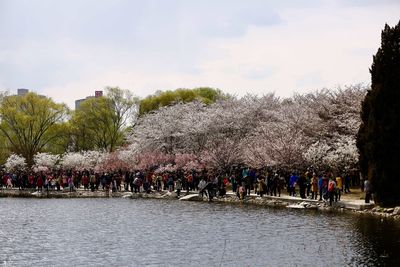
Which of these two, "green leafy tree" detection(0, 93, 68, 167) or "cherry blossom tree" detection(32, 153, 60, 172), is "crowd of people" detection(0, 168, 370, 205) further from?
"green leafy tree" detection(0, 93, 68, 167)

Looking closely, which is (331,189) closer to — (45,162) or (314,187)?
(314,187)

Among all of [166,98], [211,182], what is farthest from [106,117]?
[211,182]

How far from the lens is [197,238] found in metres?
21.1

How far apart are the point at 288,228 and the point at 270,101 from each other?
29359 millimetres

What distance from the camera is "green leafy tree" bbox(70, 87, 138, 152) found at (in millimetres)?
76438

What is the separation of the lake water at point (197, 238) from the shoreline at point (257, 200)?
4.81 ft

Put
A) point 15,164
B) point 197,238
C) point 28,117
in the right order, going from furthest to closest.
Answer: point 28,117 < point 15,164 < point 197,238

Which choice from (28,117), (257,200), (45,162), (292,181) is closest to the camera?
(292,181)

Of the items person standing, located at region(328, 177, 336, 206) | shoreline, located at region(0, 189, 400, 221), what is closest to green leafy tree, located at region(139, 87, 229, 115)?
shoreline, located at region(0, 189, 400, 221)

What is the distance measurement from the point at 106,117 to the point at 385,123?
5264cm

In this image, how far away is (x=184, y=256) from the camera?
1788 cm

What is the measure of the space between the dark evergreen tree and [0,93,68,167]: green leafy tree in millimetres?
51717

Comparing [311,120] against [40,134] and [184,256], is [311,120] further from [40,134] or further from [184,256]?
[40,134]

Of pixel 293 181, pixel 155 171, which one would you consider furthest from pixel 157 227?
pixel 155 171
